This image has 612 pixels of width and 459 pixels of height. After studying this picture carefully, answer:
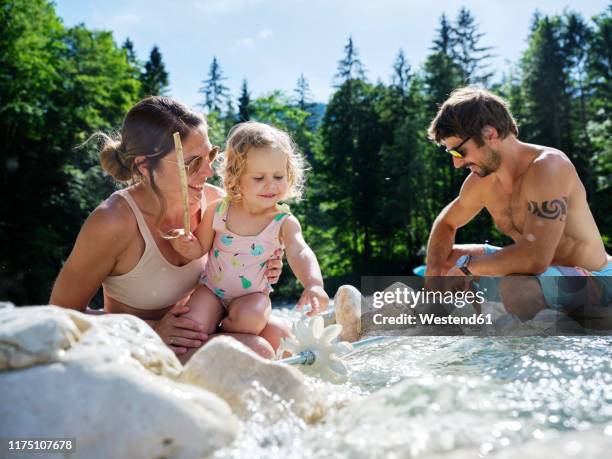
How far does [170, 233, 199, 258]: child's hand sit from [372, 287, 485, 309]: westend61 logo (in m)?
1.90

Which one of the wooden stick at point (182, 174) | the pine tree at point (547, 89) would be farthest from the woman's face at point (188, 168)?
the pine tree at point (547, 89)

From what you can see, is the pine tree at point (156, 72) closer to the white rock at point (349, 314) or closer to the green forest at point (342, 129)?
the green forest at point (342, 129)

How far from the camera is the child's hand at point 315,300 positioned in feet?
8.48

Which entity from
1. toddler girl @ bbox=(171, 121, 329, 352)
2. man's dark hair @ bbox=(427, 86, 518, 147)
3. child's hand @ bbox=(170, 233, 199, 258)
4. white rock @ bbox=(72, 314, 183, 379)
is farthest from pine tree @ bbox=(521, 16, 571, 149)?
white rock @ bbox=(72, 314, 183, 379)

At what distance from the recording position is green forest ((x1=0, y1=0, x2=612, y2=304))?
21203mm

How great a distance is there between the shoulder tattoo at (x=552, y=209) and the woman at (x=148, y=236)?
Result: 176cm

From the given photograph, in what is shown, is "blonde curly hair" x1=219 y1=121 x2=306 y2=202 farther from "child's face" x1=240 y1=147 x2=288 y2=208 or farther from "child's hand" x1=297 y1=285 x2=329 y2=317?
"child's hand" x1=297 y1=285 x2=329 y2=317

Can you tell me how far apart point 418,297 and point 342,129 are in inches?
1185

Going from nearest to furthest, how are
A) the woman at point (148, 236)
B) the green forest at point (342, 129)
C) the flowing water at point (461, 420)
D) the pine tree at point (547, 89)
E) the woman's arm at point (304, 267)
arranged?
the flowing water at point (461, 420) → the woman's arm at point (304, 267) → the woman at point (148, 236) → the green forest at point (342, 129) → the pine tree at point (547, 89)

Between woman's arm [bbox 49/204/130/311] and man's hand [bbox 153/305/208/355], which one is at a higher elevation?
woman's arm [bbox 49/204/130/311]

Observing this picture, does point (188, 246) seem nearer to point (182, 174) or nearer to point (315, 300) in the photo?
point (182, 174)

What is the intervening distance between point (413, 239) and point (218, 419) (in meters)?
30.5

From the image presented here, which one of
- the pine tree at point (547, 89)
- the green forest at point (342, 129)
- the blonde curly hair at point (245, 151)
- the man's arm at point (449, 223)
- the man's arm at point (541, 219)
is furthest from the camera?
the pine tree at point (547, 89)

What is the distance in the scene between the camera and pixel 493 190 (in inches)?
176
